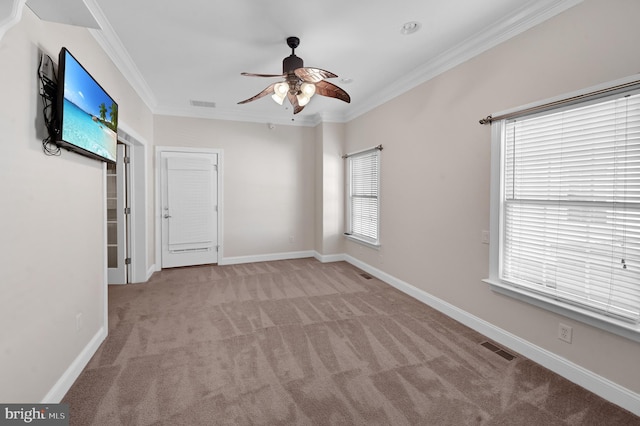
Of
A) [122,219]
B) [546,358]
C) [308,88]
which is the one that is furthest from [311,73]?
[122,219]

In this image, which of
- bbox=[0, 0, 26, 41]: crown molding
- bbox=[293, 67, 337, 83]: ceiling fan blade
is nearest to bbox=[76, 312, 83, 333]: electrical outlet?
bbox=[0, 0, 26, 41]: crown molding

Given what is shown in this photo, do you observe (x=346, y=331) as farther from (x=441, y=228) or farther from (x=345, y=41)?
(x=345, y=41)

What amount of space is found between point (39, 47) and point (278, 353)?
2.65m

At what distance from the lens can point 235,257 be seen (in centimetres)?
543

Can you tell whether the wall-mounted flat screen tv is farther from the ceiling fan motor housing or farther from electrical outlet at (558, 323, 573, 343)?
electrical outlet at (558, 323, 573, 343)

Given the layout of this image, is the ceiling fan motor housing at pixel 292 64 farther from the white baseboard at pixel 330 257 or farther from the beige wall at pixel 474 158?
the white baseboard at pixel 330 257

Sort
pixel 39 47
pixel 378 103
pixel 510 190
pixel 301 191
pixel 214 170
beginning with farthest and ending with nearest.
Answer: pixel 301 191
pixel 214 170
pixel 378 103
pixel 510 190
pixel 39 47

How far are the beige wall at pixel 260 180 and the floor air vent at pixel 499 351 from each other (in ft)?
12.5

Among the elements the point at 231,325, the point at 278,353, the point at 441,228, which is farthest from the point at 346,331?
the point at 441,228

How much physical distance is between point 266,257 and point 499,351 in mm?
4107

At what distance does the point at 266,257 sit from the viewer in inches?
222

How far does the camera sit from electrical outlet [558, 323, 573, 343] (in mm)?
2100

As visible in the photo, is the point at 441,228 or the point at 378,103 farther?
the point at 378,103

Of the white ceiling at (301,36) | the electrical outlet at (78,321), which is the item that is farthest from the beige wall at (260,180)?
the electrical outlet at (78,321)
